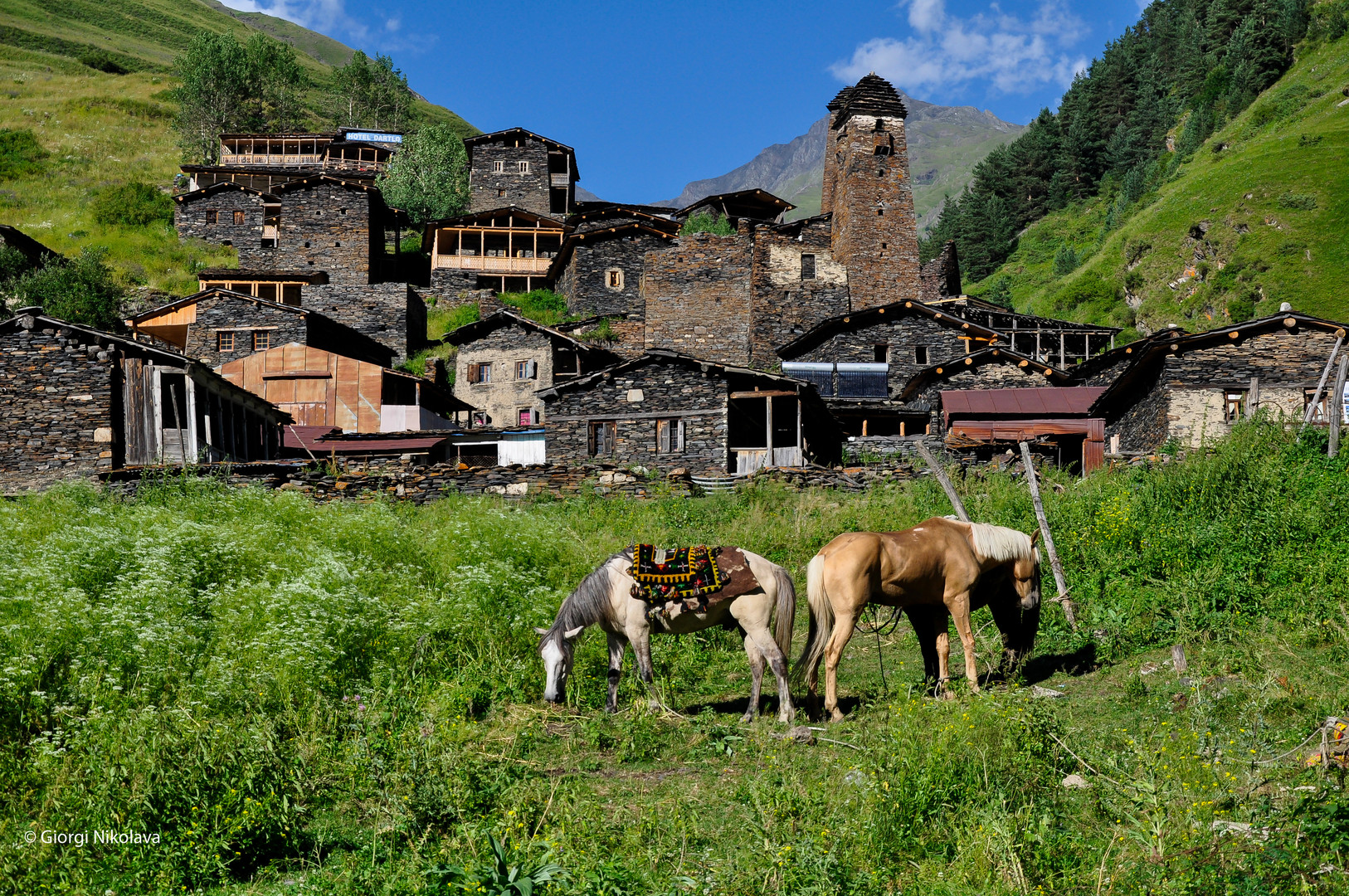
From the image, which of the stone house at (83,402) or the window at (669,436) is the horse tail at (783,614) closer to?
the window at (669,436)

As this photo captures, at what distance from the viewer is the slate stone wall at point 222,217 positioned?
5431 centimetres

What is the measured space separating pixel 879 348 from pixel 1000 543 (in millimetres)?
29632

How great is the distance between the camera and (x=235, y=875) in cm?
671

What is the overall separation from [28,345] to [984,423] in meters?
26.9

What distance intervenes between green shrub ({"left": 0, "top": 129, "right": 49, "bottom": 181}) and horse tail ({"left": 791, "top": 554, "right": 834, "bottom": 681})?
7483cm

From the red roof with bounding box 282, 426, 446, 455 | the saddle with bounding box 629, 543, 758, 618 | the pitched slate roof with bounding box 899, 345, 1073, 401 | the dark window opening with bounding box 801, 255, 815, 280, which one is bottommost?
Result: the saddle with bounding box 629, 543, 758, 618

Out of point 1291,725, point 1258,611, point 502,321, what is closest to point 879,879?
point 1291,725

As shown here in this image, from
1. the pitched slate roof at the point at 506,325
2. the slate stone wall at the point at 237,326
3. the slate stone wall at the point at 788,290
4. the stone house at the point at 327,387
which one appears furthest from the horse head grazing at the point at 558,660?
the slate stone wall at the point at 788,290

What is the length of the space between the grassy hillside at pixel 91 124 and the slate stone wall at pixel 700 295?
24598 millimetres

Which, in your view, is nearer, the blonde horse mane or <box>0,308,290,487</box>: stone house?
the blonde horse mane

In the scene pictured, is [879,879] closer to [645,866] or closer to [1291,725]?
[645,866]

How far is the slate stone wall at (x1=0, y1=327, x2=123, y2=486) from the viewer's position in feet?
71.1

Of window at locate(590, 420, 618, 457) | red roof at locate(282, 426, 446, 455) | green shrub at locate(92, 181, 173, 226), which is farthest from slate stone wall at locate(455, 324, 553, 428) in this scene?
green shrub at locate(92, 181, 173, 226)

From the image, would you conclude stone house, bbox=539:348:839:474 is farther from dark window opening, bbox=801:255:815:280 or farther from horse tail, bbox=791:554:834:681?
dark window opening, bbox=801:255:815:280
